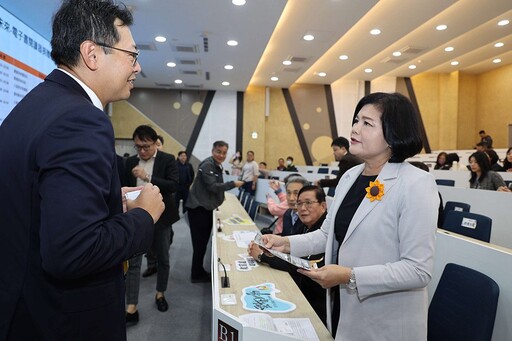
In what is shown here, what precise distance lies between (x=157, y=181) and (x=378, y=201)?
85.8 inches

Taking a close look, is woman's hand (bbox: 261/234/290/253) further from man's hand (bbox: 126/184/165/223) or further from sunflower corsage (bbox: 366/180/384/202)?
man's hand (bbox: 126/184/165/223)

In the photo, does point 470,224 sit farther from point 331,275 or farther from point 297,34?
point 297,34

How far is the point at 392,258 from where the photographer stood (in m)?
1.15

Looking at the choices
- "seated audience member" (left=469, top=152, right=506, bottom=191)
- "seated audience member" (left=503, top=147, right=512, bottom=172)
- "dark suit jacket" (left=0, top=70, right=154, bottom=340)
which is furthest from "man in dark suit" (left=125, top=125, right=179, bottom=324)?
"seated audience member" (left=503, top=147, right=512, bottom=172)

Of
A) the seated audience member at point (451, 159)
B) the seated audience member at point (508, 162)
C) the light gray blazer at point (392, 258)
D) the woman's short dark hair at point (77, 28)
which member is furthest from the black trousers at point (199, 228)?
the seated audience member at point (451, 159)

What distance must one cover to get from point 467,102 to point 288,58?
8.52m

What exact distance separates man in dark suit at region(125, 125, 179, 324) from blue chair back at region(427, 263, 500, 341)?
2149mm

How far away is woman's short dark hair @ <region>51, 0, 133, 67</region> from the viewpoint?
95cm

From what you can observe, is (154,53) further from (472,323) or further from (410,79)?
(410,79)

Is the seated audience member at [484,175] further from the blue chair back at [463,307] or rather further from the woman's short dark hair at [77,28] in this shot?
the woman's short dark hair at [77,28]

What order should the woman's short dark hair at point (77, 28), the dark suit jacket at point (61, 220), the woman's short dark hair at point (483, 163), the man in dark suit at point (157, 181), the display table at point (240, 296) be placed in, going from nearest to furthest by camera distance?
the dark suit jacket at point (61, 220)
the woman's short dark hair at point (77, 28)
the display table at point (240, 296)
the man in dark suit at point (157, 181)
the woman's short dark hair at point (483, 163)

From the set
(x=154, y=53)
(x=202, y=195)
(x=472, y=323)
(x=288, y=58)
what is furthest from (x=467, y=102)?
(x=472, y=323)

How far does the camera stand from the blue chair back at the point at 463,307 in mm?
1301

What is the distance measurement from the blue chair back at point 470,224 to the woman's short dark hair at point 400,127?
186 centimetres
